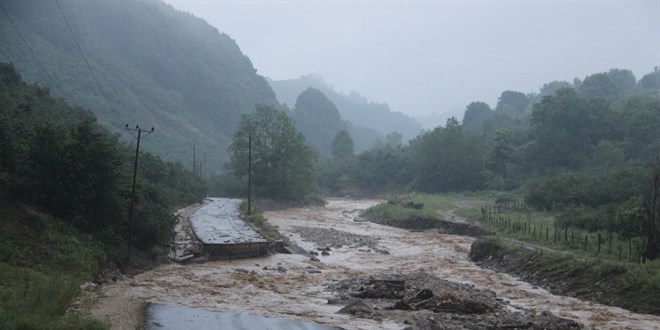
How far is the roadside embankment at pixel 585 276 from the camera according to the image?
20438mm

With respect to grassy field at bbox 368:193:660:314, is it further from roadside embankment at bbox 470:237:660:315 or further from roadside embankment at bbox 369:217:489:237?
roadside embankment at bbox 369:217:489:237

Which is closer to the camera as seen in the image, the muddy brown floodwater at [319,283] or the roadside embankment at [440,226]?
the muddy brown floodwater at [319,283]

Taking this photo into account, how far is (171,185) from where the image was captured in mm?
67312

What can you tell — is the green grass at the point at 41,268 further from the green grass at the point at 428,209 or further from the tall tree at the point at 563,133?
the tall tree at the point at 563,133

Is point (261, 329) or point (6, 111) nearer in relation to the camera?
point (261, 329)

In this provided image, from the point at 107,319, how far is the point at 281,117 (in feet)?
219

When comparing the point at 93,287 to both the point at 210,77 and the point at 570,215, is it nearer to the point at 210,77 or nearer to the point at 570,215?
the point at 570,215

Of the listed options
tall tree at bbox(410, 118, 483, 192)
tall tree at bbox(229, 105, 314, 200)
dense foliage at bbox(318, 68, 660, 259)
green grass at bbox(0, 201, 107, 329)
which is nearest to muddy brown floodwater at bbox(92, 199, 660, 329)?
green grass at bbox(0, 201, 107, 329)

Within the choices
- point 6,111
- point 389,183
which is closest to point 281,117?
point 389,183

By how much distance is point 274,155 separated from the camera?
8238 centimetres

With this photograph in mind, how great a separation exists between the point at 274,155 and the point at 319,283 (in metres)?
57.1

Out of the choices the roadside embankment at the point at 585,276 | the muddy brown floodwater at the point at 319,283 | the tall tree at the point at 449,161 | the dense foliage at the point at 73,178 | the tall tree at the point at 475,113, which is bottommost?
the muddy brown floodwater at the point at 319,283

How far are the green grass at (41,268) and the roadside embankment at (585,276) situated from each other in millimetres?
17776

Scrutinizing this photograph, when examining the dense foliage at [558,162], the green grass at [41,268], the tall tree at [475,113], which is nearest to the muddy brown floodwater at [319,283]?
the green grass at [41,268]
